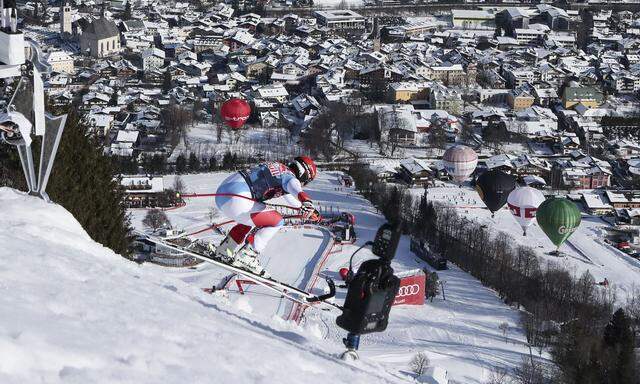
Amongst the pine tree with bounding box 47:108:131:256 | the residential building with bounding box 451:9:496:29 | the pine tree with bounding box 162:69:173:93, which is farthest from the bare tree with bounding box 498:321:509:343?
the residential building with bounding box 451:9:496:29

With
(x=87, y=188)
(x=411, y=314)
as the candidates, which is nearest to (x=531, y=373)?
(x=411, y=314)

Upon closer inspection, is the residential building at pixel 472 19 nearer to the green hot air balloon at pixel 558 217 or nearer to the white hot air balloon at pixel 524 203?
the white hot air balloon at pixel 524 203

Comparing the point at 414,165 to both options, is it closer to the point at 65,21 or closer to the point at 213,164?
the point at 213,164

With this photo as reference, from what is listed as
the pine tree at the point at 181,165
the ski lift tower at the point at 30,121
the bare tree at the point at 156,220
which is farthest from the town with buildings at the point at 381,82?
the ski lift tower at the point at 30,121

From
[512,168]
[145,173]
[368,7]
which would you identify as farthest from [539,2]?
[145,173]

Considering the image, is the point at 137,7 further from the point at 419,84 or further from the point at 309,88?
the point at 419,84
